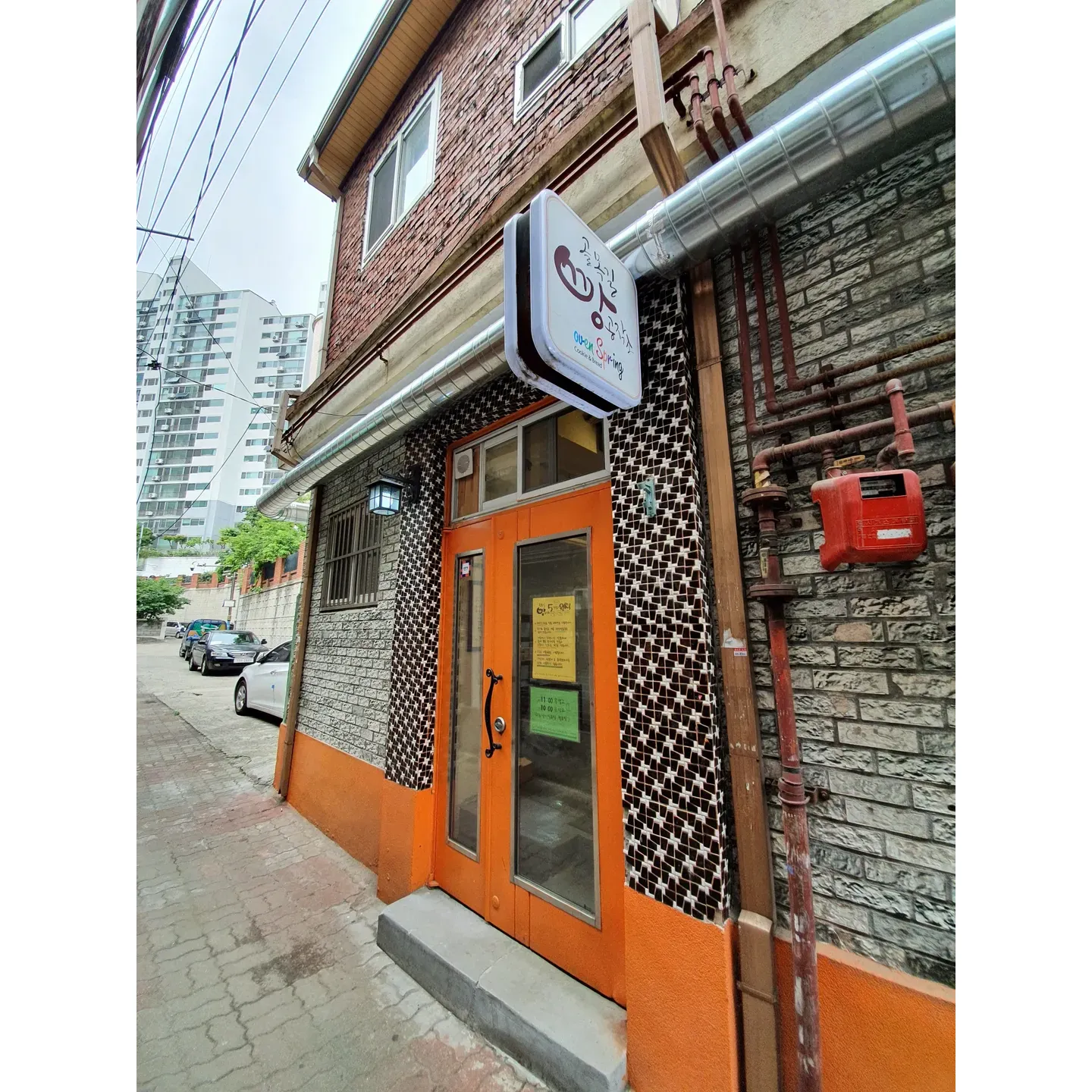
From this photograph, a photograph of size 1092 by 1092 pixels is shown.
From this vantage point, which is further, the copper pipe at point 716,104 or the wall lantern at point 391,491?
the wall lantern at point 391,491

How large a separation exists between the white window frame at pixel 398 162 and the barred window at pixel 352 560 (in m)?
3.14

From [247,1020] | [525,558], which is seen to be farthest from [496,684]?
[247,1020]

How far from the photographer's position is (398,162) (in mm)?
5422

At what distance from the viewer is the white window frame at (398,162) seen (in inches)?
186

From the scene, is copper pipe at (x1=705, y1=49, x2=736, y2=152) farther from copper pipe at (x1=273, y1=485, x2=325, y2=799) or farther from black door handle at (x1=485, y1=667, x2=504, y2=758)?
copper pipe at (x1=273, y1=485, x2=325, y2=799)

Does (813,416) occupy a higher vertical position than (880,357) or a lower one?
lower

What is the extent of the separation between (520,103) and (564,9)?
0.68 m

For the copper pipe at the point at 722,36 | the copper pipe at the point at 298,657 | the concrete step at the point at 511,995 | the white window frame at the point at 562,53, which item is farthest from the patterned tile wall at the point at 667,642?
the copper pipe at the point at 298,657

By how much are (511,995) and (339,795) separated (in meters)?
2.67

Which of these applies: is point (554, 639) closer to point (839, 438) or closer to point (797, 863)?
point (797, 863)

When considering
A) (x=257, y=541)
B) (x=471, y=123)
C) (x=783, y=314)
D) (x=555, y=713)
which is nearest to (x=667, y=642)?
(x=555, y=713)

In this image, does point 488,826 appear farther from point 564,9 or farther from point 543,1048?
point 564,9

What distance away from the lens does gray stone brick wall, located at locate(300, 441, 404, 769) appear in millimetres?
Result: 4035

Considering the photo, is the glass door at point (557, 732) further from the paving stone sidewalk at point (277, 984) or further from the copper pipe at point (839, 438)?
the copper pipe at point (839, 438)
